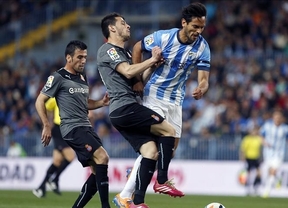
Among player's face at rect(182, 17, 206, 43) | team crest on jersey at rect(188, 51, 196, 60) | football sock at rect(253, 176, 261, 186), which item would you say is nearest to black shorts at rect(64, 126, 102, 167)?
team crest on jersey at rect(188, 51, 196, 60)

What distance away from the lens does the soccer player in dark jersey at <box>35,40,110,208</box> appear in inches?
425

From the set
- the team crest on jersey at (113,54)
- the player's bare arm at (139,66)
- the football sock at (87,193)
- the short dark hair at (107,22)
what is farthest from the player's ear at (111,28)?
the football sock at (87,193)

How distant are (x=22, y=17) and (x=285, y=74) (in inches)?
Result: 497

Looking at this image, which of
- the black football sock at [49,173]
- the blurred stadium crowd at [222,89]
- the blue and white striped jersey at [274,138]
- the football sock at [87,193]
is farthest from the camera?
the blurred stadium crowd at [222,89]

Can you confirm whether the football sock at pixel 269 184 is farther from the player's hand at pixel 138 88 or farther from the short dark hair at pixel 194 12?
the short dark hair at pixel 194 12

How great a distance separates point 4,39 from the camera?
32.9m

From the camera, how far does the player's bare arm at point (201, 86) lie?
10289 millimetres

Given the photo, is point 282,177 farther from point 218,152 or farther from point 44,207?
point 44,207

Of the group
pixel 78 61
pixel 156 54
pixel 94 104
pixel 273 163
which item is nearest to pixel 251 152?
pixel 273 163

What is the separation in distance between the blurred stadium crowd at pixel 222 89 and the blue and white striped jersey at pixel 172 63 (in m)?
12.0

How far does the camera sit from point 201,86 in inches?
413

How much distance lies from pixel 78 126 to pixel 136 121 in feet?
3.50

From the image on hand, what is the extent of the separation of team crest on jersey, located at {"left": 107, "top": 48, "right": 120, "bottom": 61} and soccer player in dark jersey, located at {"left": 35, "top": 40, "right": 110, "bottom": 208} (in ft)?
3.19

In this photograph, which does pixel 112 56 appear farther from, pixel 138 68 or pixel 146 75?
pixel 146 75
